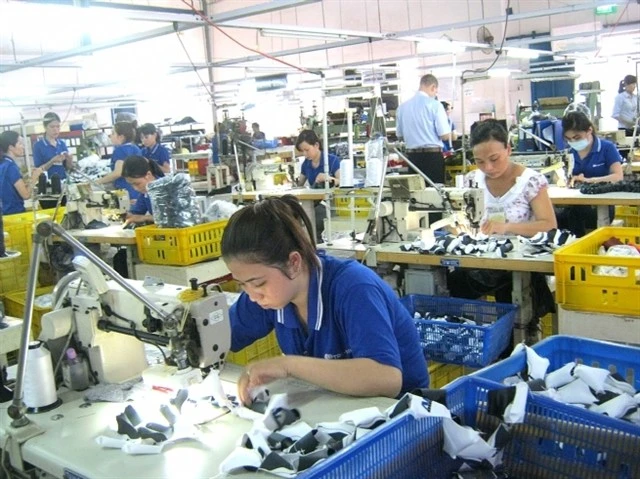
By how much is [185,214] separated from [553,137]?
179 inches

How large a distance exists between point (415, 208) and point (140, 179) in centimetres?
215

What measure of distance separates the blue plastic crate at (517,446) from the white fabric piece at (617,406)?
0.08 meters

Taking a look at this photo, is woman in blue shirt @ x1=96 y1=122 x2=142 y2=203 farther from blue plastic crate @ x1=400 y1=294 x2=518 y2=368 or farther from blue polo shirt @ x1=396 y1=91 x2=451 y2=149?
blue plastic crate @ x1=400 y1=294 x2=518 y2=368

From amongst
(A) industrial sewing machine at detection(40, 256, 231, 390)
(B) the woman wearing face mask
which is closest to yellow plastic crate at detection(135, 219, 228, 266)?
(A) industrial sewing machine at detection(40, 256, 231, 390)

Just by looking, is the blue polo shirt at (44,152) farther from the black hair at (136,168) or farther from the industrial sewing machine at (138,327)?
the industrial sewing machine at (138,327)

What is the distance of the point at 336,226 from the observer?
520 centimetres

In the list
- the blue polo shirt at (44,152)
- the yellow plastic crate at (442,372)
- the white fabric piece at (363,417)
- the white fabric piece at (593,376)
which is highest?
the blue polo shirt at (44,152)

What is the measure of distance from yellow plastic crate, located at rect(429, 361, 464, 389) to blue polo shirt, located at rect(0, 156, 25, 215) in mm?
4565

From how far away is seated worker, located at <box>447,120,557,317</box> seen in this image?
11.7 feet

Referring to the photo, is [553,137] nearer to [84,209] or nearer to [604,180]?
[604,180]

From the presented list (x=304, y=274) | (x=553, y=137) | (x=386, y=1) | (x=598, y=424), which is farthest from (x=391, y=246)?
(x=386, y=1)

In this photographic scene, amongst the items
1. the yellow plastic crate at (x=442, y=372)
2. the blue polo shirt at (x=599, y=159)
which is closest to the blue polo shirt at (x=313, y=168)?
the blue polo shirt at (x=599, y=159)

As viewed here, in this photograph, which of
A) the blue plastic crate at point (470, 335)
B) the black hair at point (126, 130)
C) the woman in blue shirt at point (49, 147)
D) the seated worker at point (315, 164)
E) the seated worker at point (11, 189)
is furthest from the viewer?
the woman in blue shirt at point (49, 147)

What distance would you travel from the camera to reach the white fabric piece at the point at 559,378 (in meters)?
1.71
